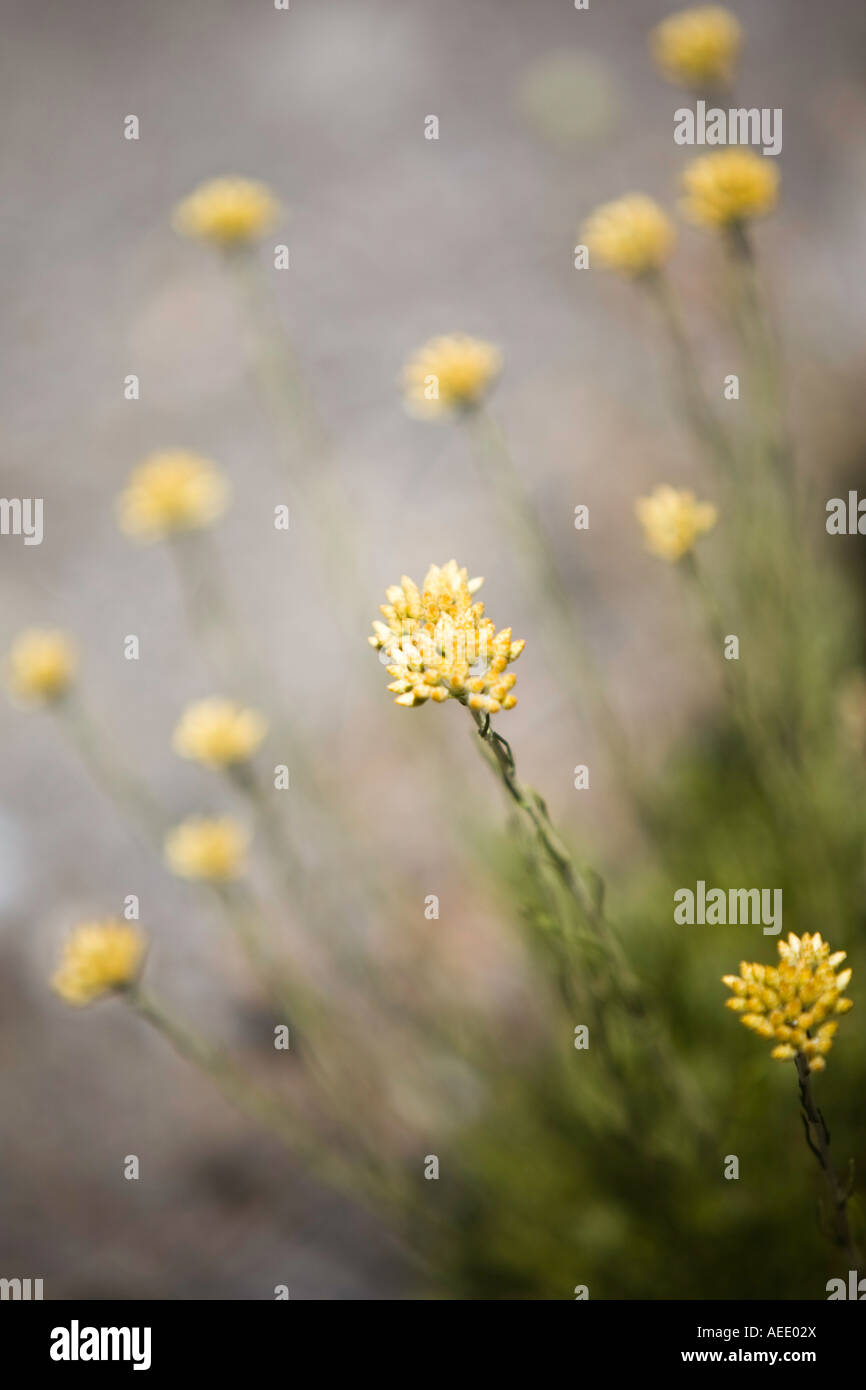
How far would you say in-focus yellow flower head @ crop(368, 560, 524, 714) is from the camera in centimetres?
121

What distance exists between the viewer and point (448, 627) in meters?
1.26

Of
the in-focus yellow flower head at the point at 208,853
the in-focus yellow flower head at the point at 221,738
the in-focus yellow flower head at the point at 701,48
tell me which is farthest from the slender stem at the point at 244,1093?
the in-focus yellow flower head at the point at 701,48

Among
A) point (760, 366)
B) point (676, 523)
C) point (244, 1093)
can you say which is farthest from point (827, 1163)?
point (244, 1093)

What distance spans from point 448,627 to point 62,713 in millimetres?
1467

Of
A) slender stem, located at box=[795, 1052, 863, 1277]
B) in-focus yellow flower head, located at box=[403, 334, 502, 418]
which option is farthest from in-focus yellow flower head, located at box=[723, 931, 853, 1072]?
in-focus yellow flower head, located at box=[403, 334, 502, 418]

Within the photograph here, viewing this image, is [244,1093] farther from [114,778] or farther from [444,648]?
[444,648]

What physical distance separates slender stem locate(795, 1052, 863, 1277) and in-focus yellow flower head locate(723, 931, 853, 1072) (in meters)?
0.02

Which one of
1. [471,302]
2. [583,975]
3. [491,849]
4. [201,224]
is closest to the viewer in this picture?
[583,975]

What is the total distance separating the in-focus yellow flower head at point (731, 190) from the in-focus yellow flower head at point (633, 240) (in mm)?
104

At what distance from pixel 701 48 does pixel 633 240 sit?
0.51 meters

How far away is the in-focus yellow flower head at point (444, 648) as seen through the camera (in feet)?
3.98

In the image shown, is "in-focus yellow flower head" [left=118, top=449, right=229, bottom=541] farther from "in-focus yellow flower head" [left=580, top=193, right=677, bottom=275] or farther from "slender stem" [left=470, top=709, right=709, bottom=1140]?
"slender stem" [left=470, top=709, right=709, bottom=1140]
